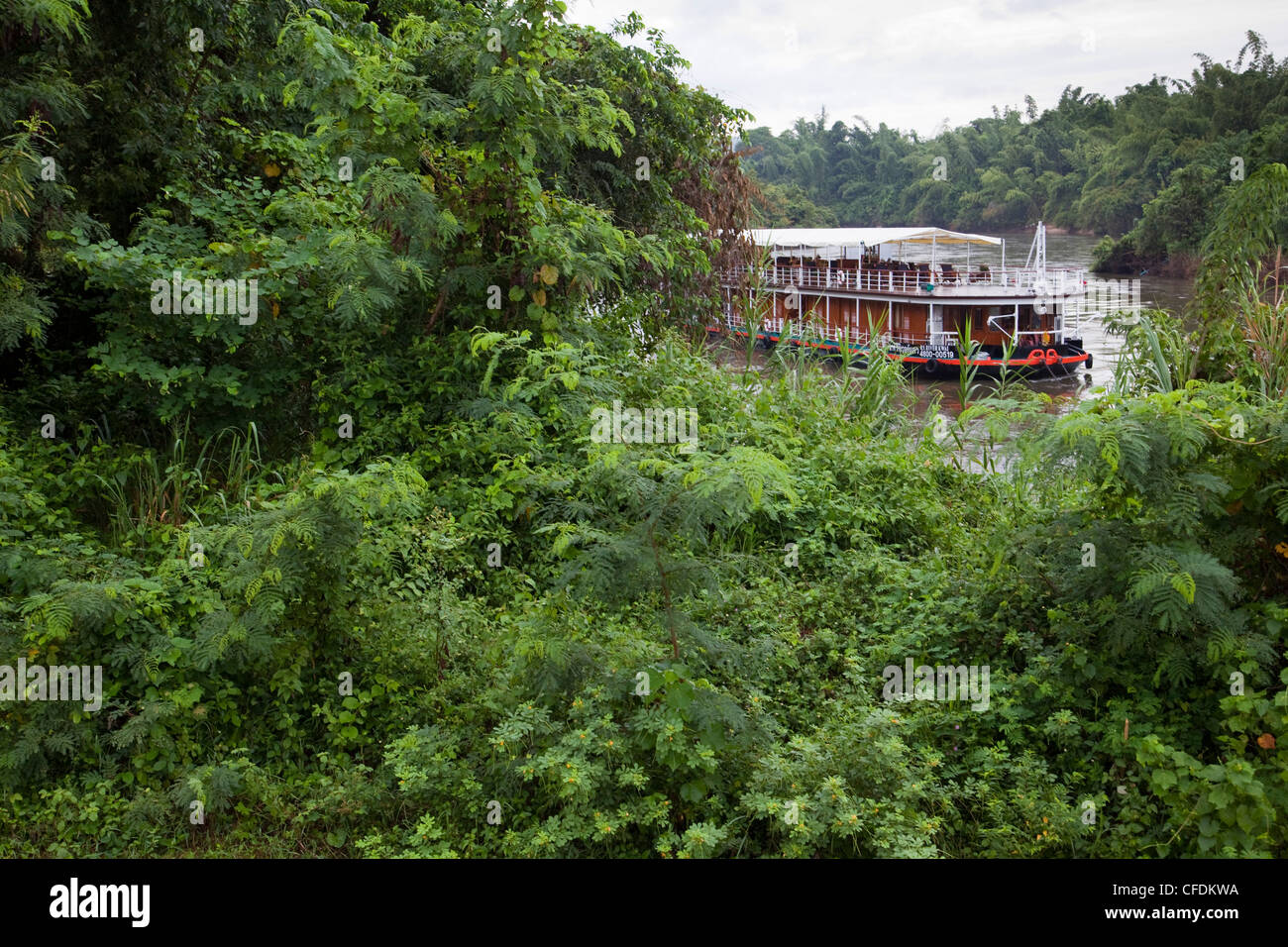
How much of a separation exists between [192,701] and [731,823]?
2.25 metres

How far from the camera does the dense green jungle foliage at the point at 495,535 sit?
11.5ft

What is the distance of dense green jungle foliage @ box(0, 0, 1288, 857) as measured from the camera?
352 centimetres

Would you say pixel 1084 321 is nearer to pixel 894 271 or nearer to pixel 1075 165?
pixel 894 271

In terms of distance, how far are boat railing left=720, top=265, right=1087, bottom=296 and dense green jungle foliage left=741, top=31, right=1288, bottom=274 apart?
228 centimetres

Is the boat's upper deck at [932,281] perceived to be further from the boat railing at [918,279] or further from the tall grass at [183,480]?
the tall grass at [183,480]

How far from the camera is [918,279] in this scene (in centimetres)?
2375

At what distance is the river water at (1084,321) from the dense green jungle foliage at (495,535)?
7.49 meters

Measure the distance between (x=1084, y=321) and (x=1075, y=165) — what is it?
2666 centimetres

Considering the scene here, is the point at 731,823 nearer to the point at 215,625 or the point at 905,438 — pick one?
the point at 215,625

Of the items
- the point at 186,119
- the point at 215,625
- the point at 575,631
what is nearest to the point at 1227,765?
the point at 575,631

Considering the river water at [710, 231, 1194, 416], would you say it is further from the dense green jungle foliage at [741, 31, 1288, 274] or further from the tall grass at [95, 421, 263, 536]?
the tall grass at [95, 421, 263, 536]

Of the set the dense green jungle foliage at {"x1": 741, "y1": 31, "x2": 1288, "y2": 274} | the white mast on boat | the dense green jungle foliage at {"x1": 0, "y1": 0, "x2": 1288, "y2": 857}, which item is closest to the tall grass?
the dense green jungle foliage at {"x1": 0, "y1": 0, "x2": 1288, "y2": 857}

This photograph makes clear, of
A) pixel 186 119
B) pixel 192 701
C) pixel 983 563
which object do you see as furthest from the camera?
pixel 186 119

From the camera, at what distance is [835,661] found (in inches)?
183
